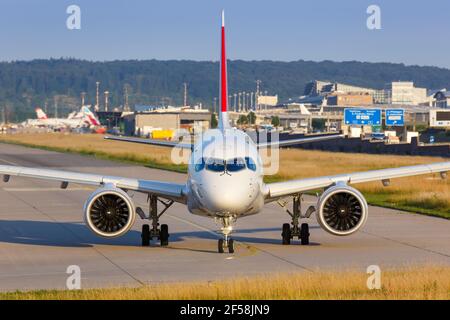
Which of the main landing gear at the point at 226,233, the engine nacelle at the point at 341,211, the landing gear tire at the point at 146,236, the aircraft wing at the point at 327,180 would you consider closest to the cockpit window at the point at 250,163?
the main landing gear at the point at 226,233

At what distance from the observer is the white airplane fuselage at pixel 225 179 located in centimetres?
2578

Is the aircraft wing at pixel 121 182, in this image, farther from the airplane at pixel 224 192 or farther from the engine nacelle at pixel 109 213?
the engine nacelle at pixel 109 213

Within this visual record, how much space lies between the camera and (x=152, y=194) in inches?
1137

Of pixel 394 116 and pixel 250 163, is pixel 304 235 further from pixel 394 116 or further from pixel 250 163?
pixel 394 116

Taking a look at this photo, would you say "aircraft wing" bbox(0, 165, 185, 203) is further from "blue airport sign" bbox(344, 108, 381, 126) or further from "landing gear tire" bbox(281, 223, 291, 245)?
"blue airport sign" bbox(344, 108, 381, 126)

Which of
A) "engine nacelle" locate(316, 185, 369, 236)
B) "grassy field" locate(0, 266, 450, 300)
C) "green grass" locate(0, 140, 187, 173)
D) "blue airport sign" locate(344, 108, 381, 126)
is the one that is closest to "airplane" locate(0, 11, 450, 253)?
"engine nacelle" locate(316, 185, 369, 236)

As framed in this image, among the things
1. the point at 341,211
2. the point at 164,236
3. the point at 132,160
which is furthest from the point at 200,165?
the point at 132,160

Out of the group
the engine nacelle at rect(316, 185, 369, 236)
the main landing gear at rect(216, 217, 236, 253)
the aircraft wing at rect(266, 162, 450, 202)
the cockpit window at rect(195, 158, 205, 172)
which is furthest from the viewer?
the aircraft wing at rect(266, 162, 450, 202)

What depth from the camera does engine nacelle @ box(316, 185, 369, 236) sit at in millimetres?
27734

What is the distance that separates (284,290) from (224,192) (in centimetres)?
604

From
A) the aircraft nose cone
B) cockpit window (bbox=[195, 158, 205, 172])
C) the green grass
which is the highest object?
cockpit window (bbox=[195, 158, 205, 172])
